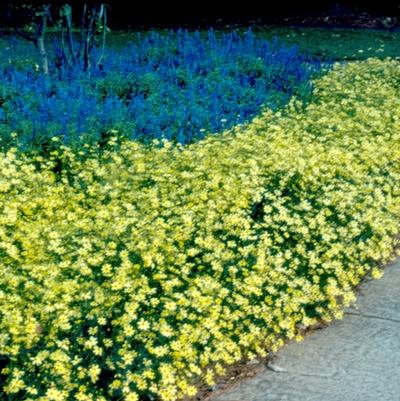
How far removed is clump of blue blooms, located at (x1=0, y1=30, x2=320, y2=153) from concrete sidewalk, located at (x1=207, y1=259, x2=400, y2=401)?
2.41 meters

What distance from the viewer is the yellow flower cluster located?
11.4 feet

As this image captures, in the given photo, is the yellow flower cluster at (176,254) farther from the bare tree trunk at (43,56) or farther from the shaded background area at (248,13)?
the shaded background area at (248,13)

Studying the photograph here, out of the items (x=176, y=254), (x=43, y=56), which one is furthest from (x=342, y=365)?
(x=43, y=56)

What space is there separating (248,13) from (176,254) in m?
21.3

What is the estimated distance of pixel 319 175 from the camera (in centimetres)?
532

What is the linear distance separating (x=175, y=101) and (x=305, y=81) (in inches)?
86.6

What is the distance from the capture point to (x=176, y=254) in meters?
4.02

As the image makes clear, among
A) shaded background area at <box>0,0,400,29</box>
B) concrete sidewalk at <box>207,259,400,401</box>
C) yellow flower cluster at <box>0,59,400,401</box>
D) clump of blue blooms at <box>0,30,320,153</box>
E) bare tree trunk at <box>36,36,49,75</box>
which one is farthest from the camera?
shaded background area at <box>0,0,400,29</box>

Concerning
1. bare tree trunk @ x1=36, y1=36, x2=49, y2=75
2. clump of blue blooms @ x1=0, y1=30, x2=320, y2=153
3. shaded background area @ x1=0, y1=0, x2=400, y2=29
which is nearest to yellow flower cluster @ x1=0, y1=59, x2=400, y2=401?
clump of blue blooms @ x1=0, y1=30, x2=320, y2=153

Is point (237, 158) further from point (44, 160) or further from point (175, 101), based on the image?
point (175, 101)

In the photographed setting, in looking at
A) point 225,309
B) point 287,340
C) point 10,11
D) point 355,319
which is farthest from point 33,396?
point 10,11

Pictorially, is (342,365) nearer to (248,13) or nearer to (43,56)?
(43,56)

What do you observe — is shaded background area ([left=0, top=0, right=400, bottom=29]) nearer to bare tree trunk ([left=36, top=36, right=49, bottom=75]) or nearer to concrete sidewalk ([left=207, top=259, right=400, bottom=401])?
bare tree trunk ([left=36, top=36, right=49, bottom=75])

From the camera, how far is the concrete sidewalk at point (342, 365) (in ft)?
13.1
